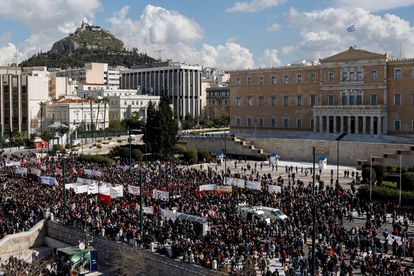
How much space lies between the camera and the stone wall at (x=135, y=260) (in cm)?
2445

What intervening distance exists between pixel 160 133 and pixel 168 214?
102 ft

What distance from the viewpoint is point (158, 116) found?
6059 cm

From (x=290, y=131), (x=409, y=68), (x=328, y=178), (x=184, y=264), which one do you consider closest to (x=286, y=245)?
(x=184, y=264)

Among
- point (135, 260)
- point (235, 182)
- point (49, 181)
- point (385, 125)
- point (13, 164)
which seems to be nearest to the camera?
point (135, 260)

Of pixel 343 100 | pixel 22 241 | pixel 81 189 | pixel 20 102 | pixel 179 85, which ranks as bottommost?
pixel 22 241

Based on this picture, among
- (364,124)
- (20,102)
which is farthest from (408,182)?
(20,102)

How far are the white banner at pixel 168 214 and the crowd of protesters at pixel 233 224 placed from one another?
414 mm

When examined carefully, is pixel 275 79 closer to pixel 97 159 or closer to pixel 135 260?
pixel 97 159

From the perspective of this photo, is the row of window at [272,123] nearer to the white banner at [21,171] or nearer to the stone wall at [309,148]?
the stone wall at [309,148]

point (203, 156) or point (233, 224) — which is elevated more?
point (203, 156)

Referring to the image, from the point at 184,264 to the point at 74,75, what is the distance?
462 feet

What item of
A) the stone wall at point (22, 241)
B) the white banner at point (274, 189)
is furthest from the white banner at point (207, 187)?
the stone wall at point (22, 241)

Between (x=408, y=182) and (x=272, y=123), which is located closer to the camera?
(x=408, y=182)

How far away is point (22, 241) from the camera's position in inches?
1249
